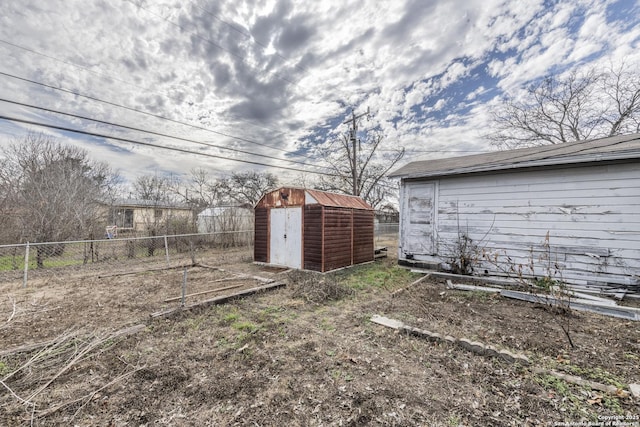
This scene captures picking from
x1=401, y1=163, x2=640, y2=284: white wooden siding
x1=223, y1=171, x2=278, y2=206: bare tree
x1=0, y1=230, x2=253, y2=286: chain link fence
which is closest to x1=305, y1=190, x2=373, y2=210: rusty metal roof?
x1=401, y1=163, x2=640, y2=284: white wooden siding

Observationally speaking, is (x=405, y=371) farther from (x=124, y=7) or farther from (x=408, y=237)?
(x=124, y=7)

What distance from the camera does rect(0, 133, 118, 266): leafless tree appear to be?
833cm

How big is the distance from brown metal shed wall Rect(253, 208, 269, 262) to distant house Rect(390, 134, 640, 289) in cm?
487

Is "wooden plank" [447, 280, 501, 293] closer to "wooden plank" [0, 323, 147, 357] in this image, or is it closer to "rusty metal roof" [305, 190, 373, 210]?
"rusty metal roof" [305, 190, 373, 210]

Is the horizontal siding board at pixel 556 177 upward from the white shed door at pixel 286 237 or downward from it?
upward

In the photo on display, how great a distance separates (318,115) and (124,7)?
8996 millimetres

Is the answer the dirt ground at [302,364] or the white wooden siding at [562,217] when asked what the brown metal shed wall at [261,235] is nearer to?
the dirt ground at [302,364]

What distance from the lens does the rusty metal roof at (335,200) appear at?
24.7 ft

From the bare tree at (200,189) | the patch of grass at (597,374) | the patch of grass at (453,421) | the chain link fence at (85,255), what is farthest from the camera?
the bare tree at (200,189)

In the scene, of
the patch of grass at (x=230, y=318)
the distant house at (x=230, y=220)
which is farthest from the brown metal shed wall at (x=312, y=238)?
the distant house at (x=230, y=220)

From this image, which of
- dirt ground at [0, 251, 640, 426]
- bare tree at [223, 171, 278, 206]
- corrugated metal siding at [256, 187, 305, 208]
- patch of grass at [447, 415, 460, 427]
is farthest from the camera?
bare tree at [223, 171, 278, 206]

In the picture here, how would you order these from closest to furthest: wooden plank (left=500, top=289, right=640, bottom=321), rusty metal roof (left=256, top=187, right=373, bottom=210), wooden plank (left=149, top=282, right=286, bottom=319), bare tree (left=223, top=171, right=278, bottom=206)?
wooden plank (left=500, top=289, right=640, bottom=321), wooden plank (left=149, top=282, right=286, bottom=319), rusty metal roof (left=256, top=187, right=373, bottom=210), bare tree (left=223, top=171, right=278, bottom=206)

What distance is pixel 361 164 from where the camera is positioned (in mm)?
20672

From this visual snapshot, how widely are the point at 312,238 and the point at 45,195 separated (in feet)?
32.6
